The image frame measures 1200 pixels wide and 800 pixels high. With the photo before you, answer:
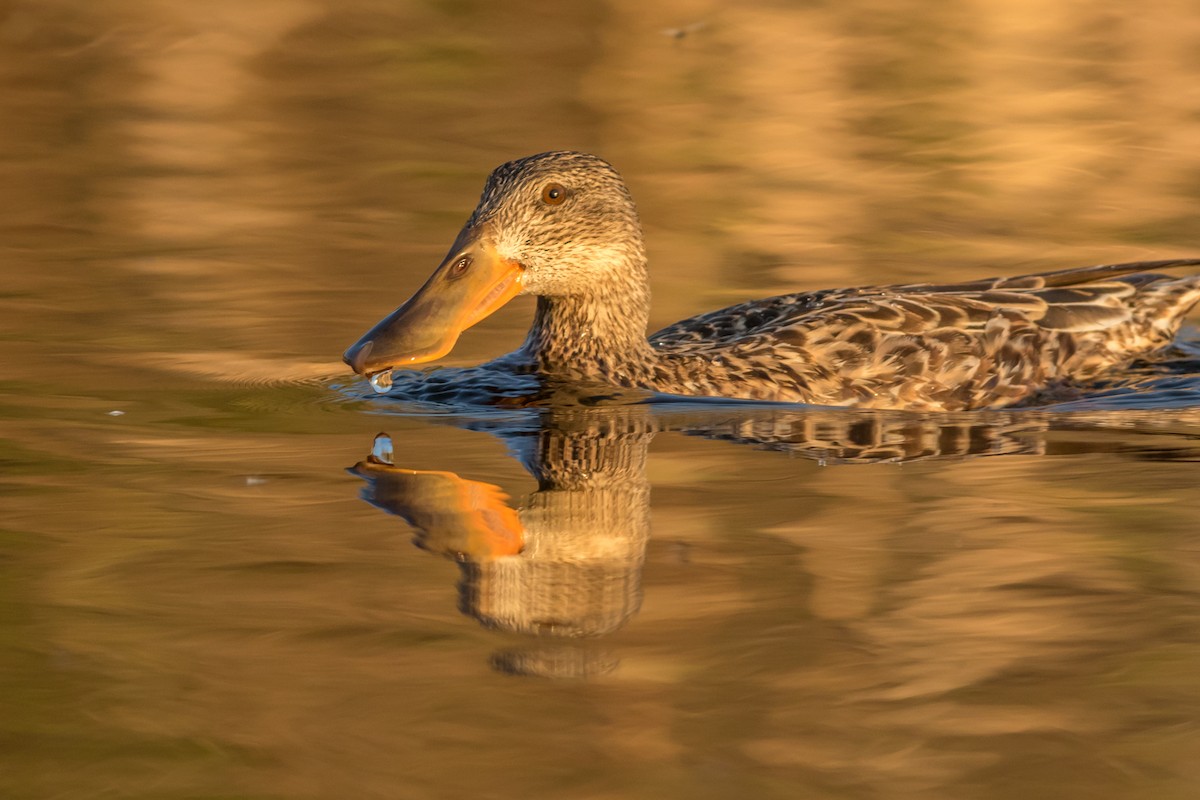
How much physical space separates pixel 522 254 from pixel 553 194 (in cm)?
34

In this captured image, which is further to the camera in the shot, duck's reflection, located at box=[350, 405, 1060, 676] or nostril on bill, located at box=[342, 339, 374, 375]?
nostril on bill, located at box=[342, 339, 374, 375]

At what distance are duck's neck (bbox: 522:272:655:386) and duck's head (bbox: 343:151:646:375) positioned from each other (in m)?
0.06

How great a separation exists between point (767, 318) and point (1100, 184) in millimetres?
6390

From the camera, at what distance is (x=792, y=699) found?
4.54 metres

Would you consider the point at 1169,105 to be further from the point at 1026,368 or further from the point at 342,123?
the point at 1026,368

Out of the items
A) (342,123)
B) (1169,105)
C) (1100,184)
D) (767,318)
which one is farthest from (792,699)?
(1169,105)

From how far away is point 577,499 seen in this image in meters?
6.42

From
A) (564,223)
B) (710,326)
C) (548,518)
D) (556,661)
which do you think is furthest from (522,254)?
(556,661)

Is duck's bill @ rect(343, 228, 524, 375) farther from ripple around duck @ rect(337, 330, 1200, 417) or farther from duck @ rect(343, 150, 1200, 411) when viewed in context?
ripple around duck @ rect(337, 330, 1200, 417)

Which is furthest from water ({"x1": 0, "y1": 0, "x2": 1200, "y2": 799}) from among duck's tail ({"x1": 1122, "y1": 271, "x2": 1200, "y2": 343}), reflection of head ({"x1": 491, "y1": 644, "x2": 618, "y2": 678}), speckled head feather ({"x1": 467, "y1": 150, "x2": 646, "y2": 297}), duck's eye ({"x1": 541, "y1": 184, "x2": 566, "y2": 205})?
duck's eye ({"x1": 541, "y1": 184, "x2": 566, "y2": 205})

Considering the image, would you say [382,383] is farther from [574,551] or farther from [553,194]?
[574,551]

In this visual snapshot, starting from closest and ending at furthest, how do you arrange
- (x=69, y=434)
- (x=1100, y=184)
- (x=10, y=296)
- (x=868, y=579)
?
(x=868, y=579)
(x=69, y=434)
(x=10, y=296)
(x=1100, y=184)

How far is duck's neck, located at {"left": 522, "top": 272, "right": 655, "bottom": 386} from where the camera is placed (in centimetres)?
855

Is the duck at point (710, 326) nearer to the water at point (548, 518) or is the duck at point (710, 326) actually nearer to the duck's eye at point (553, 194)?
the duck's eye at point (553, 194)
